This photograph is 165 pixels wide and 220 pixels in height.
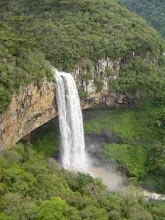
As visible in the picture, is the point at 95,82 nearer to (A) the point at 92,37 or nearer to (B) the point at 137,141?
(A) the point at 92,37

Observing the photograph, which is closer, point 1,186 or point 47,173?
point 1,186

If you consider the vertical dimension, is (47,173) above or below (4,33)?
below

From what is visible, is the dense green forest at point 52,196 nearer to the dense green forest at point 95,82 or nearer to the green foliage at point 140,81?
the dense green forest at point 95,82

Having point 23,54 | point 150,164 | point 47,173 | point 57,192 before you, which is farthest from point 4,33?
point 150,164

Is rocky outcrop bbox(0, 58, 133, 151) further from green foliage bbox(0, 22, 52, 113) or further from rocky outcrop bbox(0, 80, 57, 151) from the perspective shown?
green foliage bbox(0, 22, 52, 113)

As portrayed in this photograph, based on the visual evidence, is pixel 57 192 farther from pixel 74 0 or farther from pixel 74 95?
pixel 74 0


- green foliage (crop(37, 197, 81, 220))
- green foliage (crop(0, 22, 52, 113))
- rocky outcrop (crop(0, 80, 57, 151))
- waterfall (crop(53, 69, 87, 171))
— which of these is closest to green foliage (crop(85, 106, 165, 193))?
waterfall (crop(53, 69, 87, 171))
